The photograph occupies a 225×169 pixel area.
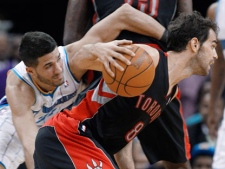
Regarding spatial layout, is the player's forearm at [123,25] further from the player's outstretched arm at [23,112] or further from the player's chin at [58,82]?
the player's outstretched arm at [23,112]

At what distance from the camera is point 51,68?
5738 mm

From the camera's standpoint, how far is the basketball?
4832 mm

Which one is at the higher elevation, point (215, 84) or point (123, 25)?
point (123, 25)

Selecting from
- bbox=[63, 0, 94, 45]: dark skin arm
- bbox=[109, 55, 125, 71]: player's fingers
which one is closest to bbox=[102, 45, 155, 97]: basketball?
bbox=[109, 55, 125, 71]: player's fingers

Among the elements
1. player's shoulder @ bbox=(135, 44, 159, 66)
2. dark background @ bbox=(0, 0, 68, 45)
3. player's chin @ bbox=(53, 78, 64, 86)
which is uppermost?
player's shoulder @ bbox=(135, 44, 159, 66)

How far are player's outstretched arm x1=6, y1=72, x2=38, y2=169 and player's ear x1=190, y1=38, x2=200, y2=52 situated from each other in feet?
4.44

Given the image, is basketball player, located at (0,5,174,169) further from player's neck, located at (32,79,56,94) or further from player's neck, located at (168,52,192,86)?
player's neck, located at (168,52,192,86)

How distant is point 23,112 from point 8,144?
1.74ft

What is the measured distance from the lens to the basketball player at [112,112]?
5.15 m

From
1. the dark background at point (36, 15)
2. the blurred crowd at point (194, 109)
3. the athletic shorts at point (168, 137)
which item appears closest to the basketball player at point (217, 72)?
the athletic shorts at point (168, 137)

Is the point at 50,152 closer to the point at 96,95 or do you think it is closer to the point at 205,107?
the point at 96,95

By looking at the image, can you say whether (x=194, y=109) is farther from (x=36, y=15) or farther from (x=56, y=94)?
(x=36, y=15)

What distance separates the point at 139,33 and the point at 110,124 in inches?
35.8

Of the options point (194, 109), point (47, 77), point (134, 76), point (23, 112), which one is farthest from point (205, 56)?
point (194, 109)
